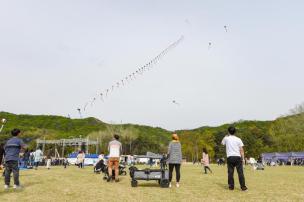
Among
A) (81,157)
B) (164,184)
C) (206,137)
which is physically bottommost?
(164,184)

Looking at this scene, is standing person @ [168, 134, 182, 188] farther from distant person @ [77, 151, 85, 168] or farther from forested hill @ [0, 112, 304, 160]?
forested hill @ [0, 112, 304, 160]

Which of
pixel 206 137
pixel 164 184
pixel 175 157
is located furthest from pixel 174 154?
pixel 206 137

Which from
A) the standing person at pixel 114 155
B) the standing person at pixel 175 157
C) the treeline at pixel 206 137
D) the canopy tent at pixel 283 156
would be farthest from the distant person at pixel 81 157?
the treeline at pixel 206 137

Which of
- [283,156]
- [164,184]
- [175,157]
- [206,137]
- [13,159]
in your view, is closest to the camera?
[13,159]

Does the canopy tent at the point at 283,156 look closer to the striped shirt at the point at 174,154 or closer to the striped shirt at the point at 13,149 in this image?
the striped shirt at the point at 174,154

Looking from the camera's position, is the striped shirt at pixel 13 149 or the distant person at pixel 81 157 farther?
the distant person at pixel 81 157

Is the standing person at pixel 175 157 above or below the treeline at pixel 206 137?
below

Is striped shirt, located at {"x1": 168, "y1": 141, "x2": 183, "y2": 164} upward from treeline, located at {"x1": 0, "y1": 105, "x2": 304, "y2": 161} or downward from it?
downward

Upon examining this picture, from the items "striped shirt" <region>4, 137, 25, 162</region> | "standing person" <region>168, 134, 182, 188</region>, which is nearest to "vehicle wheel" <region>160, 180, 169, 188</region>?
"standing person" <region>168, 134, 182, 188</region>

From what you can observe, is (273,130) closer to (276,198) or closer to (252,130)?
(252,130)

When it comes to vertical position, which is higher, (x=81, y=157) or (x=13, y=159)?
(x=81, y=157)

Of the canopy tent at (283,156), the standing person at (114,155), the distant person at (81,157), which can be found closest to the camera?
the standing person at (114,155)

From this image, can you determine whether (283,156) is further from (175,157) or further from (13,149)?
(13,149)

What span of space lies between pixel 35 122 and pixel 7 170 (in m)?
138
